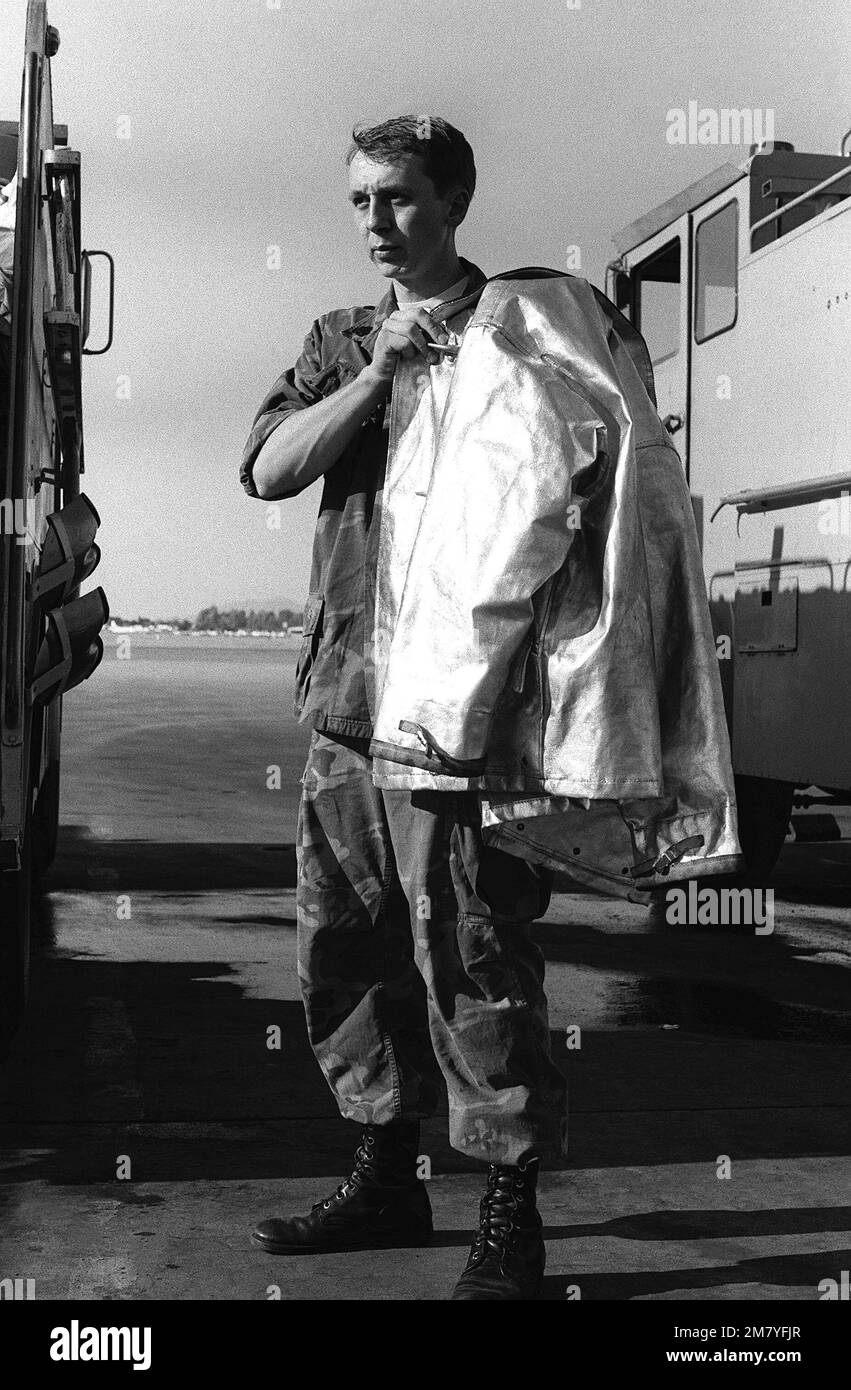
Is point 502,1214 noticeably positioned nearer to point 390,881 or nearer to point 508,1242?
point 508,1242

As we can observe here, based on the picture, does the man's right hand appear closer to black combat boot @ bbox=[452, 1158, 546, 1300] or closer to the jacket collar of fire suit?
the jacket collar of fire suit

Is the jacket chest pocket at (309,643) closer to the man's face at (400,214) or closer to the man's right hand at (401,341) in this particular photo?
the man's right hand at (401,341)

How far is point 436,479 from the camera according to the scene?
273cm

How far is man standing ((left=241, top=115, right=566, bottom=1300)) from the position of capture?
2.82 m

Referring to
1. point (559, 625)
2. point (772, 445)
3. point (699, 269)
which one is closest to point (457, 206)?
point (559, 625)

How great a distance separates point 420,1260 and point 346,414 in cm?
162

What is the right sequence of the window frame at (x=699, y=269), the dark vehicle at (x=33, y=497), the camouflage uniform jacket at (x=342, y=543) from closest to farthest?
the camouflage uniform jacket at (x=342, y=543), the dark vehicle at (x=33, y=497), the window frame at (x=699, y=269)

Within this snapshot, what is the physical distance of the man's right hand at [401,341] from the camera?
2828mm

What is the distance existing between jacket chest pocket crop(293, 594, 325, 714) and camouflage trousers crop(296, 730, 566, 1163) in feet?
0.33

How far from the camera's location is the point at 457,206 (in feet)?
9.79

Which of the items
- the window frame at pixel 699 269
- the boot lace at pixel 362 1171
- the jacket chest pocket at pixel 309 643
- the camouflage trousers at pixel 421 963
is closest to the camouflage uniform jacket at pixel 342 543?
the jacket chest pocket at pixel 309 643

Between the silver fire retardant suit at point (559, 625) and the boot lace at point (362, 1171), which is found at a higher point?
the silver fire retardant suit at point (559, 625)

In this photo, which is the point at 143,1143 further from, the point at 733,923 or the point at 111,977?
the point at 733,923
